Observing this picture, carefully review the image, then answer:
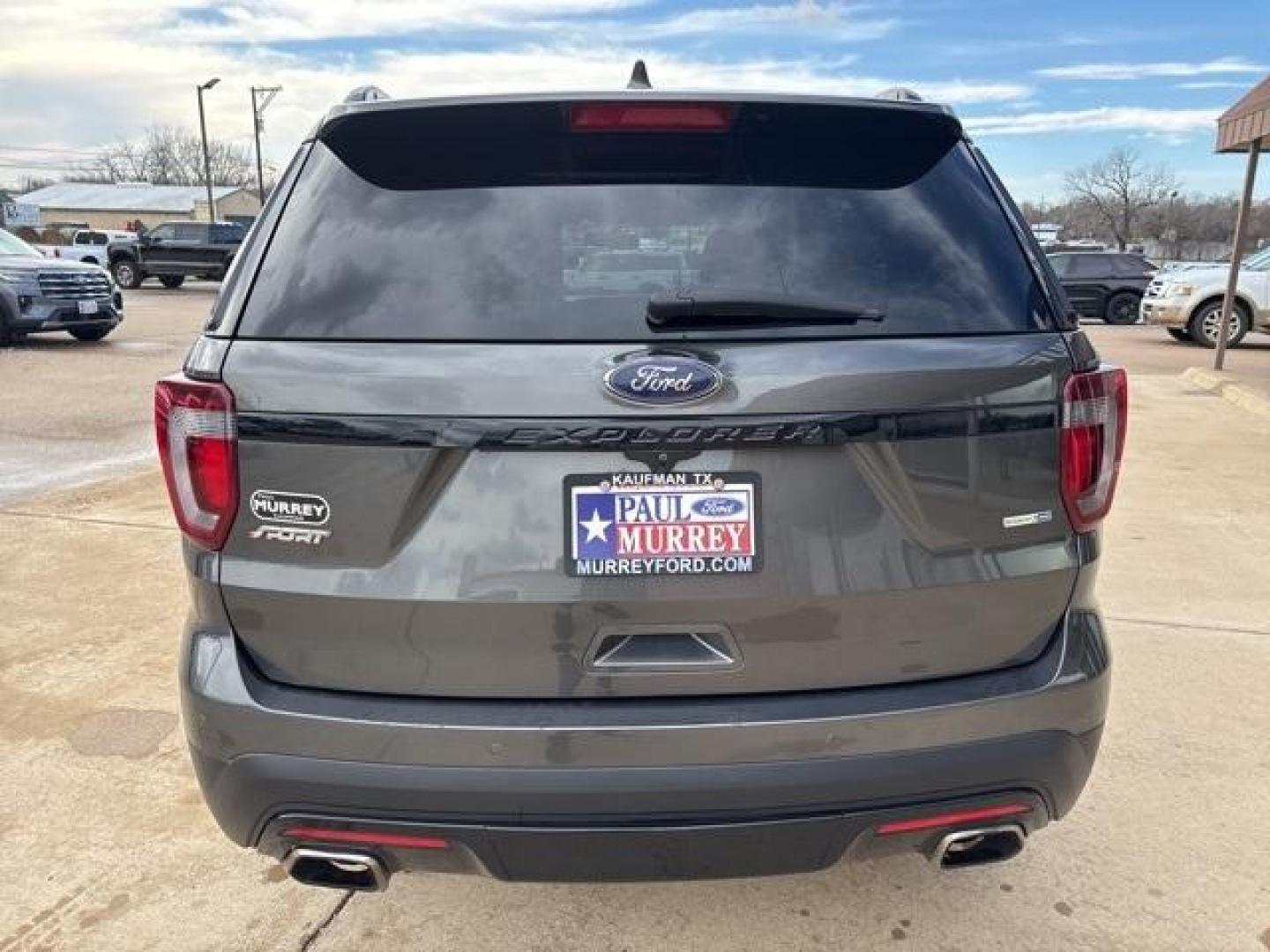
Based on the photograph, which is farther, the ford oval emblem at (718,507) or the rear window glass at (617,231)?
the rear window glass at (617,231)

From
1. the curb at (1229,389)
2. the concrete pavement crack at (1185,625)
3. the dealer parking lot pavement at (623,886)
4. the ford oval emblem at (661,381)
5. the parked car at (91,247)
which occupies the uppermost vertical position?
the ford oval emblem at (661,381)

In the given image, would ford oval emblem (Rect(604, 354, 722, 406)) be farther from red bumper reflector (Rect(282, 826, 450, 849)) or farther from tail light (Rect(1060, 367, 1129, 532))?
red bumper reflector (Rect(282, 826, 450, 849))

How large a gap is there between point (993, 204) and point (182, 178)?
12041 centimetres

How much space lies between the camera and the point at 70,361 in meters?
13.5

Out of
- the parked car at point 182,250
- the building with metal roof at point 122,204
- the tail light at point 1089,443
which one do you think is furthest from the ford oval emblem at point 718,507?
the building with metal roof at point 122,204

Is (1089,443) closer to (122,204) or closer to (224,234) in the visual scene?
(224,234)

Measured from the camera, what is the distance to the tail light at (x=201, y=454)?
183 centimetres

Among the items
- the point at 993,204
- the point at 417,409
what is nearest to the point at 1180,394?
the point at 993,204

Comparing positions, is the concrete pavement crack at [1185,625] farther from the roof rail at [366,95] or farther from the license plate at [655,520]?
the roof rail at [366,95]

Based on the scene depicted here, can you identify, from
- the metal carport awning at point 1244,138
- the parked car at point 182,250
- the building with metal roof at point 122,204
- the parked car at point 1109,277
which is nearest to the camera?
the metal carport awning at point 1244,138

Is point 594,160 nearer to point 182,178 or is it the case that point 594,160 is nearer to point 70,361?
point 70,361

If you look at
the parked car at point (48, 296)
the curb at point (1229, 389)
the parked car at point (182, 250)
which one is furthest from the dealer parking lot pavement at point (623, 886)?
the parked car at point (182, 250)

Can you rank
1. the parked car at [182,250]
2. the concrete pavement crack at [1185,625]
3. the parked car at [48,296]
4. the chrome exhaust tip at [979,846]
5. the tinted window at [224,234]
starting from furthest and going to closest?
the tinted window at [224,234] < the parked car at [182,250] < the parked car at [48,296] < the concrete pavement crack at [1185,625] < the chrome exhaust tip at [979,846]

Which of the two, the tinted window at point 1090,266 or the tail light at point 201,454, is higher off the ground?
the tail light at point 201,454
